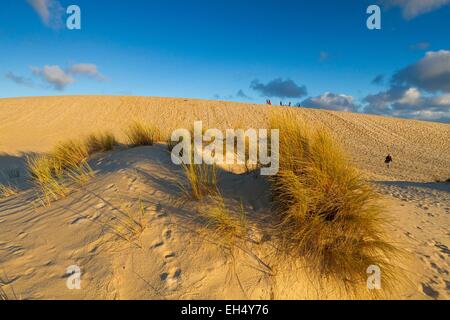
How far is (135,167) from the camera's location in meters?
4.54

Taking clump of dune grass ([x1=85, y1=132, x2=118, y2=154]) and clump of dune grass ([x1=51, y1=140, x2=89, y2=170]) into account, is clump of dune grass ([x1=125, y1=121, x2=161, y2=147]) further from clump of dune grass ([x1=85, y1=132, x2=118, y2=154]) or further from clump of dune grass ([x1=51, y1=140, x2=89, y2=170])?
clump of dune grass ([x1=51, y1=140, x2=89, y2=170])

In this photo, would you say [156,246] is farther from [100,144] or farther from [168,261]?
[100,144]

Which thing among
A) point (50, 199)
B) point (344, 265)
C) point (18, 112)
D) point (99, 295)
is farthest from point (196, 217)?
point (18, 112)

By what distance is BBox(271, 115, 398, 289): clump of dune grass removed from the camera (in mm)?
2525

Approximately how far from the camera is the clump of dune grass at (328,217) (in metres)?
2.53

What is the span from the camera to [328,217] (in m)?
2.86

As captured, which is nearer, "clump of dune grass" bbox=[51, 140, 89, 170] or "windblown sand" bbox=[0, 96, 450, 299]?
"windblown sand" bbox=[0, 96, 450, 299]

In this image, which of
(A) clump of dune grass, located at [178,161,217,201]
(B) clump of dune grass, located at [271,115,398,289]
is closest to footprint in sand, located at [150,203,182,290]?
(A) clump of dune grass, located at [178,161,217,201]

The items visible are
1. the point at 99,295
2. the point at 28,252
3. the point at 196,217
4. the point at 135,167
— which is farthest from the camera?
the point at 135,167

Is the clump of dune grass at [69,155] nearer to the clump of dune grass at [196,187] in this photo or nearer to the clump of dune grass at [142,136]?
the clump of dune grass at [142,136]

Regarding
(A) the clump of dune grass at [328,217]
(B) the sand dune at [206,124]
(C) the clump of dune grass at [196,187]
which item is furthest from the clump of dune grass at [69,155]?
(B) the sand dune at [206,124]

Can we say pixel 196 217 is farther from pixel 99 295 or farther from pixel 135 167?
pixel 135 167

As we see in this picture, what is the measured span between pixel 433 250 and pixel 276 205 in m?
2.16

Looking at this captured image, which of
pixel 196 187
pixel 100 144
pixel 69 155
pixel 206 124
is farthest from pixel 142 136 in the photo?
pixel 206 124
